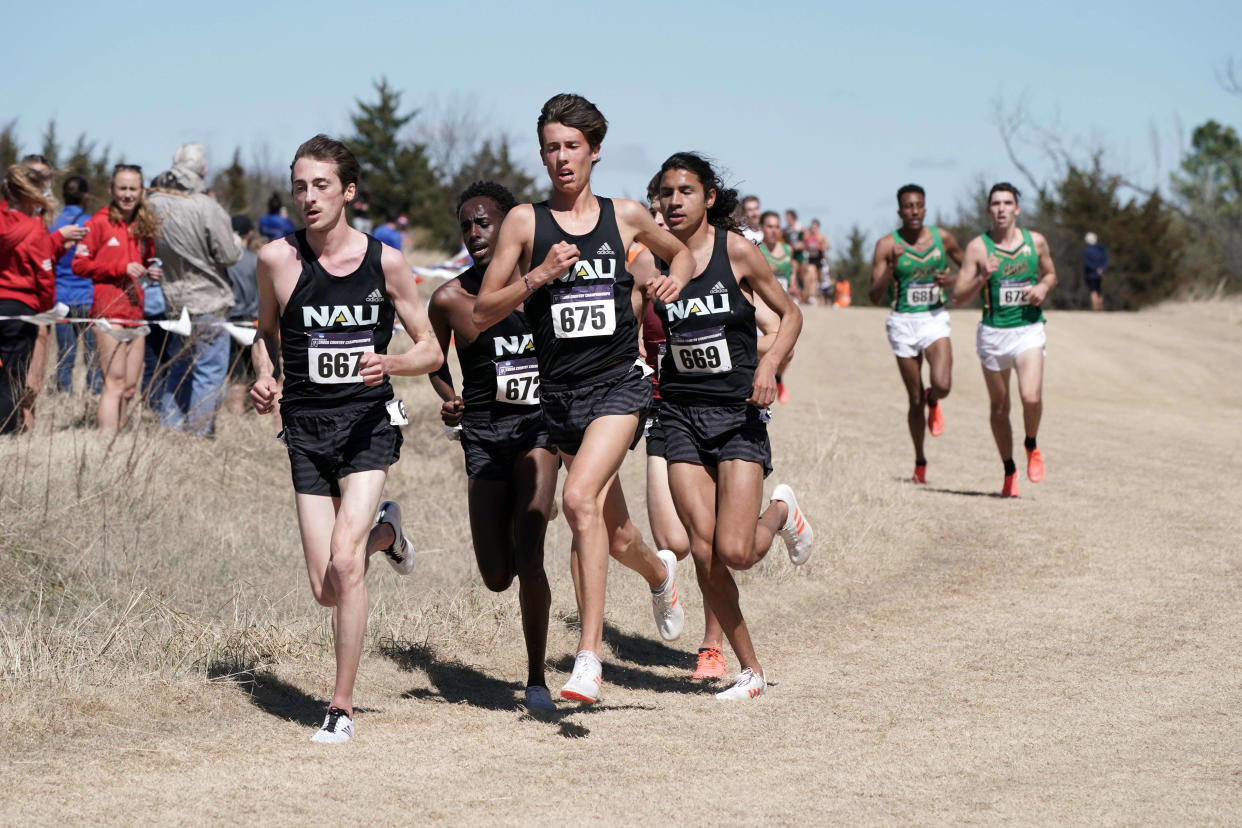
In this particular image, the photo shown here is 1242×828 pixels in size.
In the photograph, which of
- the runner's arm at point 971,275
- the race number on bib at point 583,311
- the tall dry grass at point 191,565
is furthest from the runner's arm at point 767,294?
the runner's arm at point 971,275

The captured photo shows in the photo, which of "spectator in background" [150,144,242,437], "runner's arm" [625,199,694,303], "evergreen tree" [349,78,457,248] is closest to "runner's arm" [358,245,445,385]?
"runner's arm" [625,199,694,303]

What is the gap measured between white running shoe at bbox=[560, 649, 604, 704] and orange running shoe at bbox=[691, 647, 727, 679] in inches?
57.0

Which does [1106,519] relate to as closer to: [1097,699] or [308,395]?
[1097,699]

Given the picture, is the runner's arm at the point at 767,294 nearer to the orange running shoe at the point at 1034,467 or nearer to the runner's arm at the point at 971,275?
the runner's arm at the point at 971,275

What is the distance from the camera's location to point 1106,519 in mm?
10438

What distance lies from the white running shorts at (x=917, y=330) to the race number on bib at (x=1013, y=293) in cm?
62

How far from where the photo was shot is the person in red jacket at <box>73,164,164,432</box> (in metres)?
10.3

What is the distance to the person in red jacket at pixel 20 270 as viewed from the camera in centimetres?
959

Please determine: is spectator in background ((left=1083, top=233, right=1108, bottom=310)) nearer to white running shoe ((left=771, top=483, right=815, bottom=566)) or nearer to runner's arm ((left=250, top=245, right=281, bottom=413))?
white running shoe ((left=771, top=483, right=815, bottom=566))

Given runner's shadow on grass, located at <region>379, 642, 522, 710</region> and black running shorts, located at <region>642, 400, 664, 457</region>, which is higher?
black running shorts, located at <region>642, 400, 664, 457</region>

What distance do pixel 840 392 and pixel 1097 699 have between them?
12976 millimetres

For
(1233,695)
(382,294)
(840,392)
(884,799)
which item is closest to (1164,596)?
(1233,695)

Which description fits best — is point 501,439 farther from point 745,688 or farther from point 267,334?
point 745,688

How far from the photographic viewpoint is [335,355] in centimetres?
557
